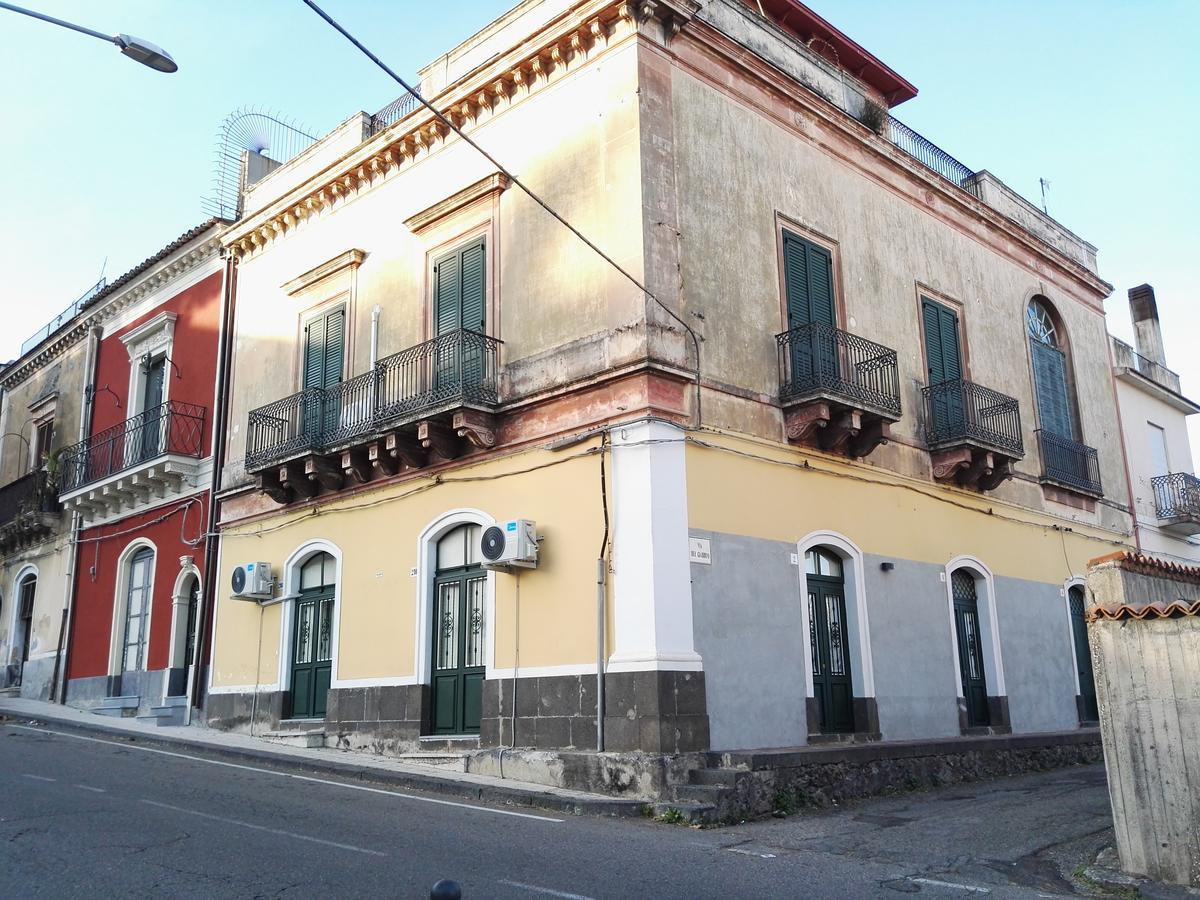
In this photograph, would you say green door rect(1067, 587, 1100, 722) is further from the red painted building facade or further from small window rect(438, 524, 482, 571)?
the red painted building facade

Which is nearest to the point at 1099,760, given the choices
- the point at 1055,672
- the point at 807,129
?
the point at 1055,672

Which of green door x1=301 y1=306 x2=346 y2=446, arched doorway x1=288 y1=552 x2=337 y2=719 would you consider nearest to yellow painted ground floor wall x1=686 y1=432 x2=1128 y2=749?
arched doorway x1=288 y1=552 x2=337 y2=719

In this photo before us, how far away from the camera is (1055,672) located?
1802cm

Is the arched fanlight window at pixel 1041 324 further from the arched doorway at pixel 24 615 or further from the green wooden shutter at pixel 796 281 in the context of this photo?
the arched doorway at pixel 24 615

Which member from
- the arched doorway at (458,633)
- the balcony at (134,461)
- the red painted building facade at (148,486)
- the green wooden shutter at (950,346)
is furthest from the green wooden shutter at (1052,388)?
the balcony at (134,461)

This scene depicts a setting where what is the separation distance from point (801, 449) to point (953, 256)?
6.62m

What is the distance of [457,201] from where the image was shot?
50.1 feet

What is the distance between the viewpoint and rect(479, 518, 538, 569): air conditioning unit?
41.8ft

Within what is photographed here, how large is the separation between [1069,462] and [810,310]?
7938 mm

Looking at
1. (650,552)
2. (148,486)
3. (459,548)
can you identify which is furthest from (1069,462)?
(148,486)

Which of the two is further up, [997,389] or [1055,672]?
[997,389]

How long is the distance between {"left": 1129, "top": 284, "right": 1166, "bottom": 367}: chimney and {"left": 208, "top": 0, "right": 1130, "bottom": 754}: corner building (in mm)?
7579

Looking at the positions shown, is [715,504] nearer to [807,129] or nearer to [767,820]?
[767,820]

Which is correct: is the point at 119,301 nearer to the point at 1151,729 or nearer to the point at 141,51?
the point at 141,51
